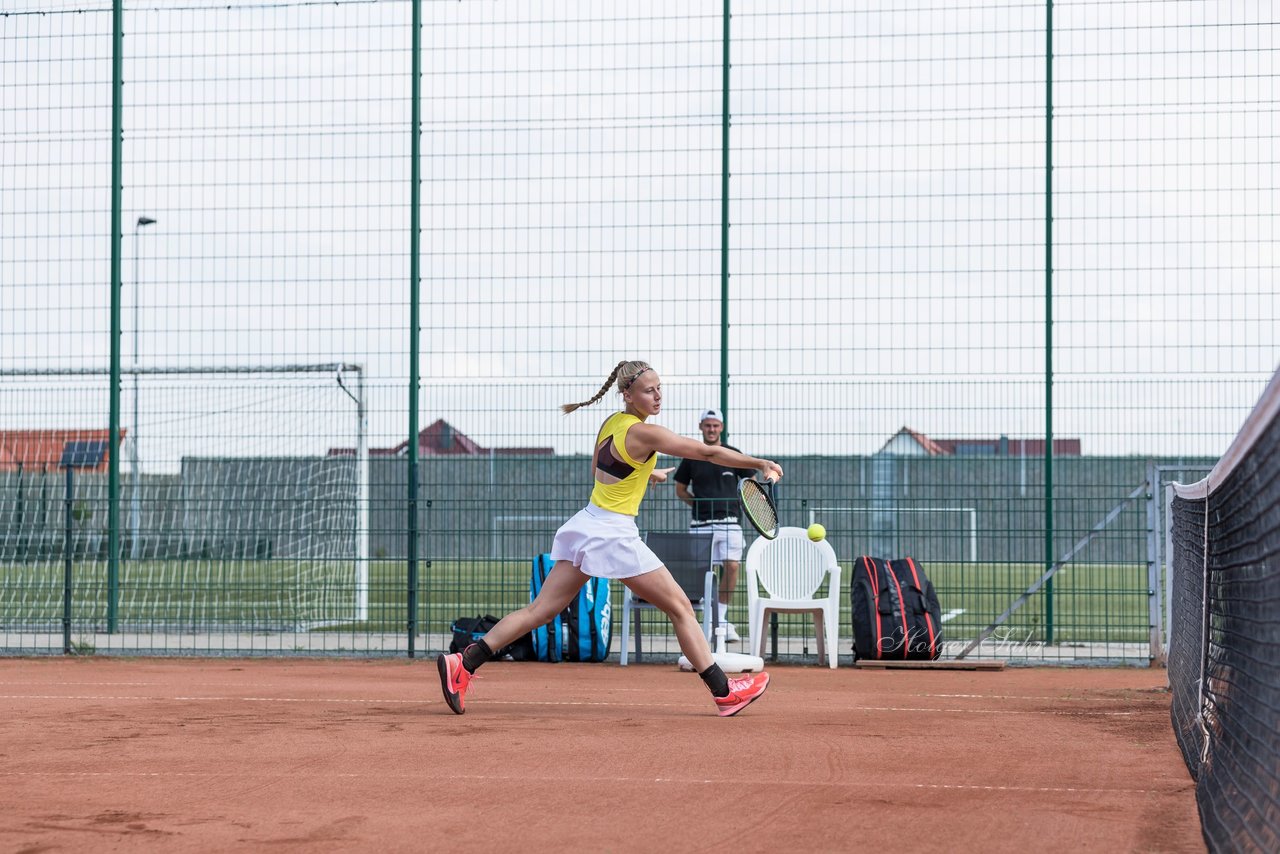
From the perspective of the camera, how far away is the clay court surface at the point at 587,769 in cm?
484

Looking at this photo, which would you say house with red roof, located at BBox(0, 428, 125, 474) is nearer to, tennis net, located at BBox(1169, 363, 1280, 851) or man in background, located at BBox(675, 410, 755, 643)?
man in background, located at BBox(675, 410, 755, 643)

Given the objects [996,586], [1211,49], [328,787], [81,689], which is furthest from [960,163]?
[328,787]

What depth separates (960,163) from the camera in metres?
13.1

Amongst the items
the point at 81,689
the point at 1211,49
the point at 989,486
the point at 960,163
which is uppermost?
the point at 1211,49

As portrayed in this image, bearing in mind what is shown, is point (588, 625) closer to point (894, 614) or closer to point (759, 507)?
point (894, 614)

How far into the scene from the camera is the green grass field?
12477 mm

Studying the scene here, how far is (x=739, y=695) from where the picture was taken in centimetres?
794

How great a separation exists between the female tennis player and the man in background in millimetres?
3903

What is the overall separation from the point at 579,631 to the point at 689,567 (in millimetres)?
1058

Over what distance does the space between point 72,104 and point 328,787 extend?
419 inches

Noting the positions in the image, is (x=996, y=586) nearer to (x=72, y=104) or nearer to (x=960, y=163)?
(x=960, y=163)

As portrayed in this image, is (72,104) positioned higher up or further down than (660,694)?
higher up

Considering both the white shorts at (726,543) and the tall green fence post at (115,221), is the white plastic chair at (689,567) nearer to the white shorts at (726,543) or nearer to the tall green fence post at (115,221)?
the white shorts at (726,543)

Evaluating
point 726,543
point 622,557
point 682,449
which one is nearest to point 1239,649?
point 682,449
